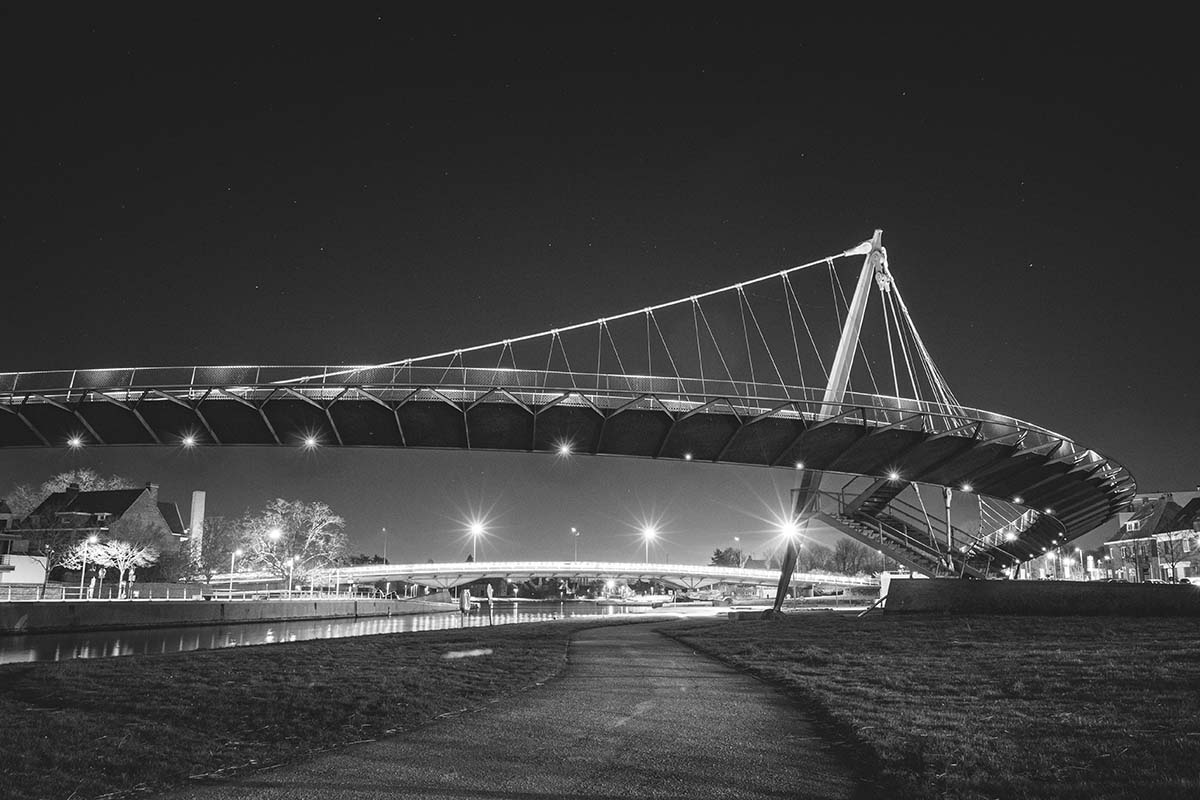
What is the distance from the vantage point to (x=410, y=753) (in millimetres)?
9586

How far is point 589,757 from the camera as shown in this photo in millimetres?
9406

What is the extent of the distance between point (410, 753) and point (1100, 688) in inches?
393

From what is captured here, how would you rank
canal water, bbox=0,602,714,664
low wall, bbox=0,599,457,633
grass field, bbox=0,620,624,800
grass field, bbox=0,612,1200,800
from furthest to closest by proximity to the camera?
low wall, bbox=0,599,457,633 → canal water, bbox=0,602,714,664 → grass field, bbox=0,620,624,800 → grass field, bbox=0,612,1200,800

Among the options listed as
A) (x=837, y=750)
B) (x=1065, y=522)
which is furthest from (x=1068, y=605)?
(x=1065, y=522)

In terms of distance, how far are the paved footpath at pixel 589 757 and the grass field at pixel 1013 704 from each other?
0.82 meters

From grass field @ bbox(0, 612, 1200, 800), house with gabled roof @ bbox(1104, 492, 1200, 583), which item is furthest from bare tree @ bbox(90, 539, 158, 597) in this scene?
house with gabled roof @ bbox(1104, 492, 1200, 583)

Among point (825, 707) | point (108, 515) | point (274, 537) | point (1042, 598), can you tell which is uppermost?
point (108, 515)

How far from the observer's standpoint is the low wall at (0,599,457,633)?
43000 mm

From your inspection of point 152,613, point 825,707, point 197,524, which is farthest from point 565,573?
point 825,707

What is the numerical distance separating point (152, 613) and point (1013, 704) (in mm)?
50107

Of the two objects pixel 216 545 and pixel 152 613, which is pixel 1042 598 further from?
pixel 216 545

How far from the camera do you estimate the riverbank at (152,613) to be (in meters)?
43.0

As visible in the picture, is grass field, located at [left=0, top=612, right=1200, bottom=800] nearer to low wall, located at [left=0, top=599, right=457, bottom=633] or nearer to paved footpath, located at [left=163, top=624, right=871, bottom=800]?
paved footpath, located at [left=163, top=624, right=871, bottom=800]

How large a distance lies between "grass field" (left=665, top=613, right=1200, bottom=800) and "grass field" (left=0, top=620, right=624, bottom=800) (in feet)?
18.6
